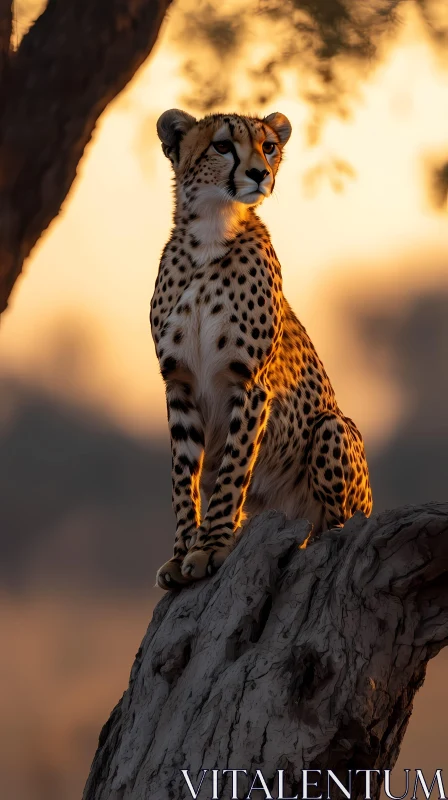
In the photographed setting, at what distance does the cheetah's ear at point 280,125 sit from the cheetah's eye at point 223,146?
11.3 inches

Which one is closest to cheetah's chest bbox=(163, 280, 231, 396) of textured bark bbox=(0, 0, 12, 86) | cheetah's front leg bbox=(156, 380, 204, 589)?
cheetah's front leg bbox=(156, 380, 204, 589)

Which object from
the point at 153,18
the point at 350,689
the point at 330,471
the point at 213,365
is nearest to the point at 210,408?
the point at 213,365

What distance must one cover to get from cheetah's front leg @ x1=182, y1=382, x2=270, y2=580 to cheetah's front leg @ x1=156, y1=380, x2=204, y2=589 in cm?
13

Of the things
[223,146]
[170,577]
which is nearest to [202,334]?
[223,146]

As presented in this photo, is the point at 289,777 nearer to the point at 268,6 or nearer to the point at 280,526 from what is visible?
the point at 280,526

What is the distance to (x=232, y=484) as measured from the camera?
3.98 metres

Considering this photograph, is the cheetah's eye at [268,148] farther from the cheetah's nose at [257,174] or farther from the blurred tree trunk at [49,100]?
the blurred tree trunk at [49,100]

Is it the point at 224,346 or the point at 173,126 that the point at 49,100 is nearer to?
the point at 173,126

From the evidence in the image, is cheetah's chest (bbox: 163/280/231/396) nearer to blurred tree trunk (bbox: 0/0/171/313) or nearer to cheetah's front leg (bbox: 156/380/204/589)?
cheetah's front leg (bbox: 156/380/204/589)

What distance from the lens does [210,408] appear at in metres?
4.16

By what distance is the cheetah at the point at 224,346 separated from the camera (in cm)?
397

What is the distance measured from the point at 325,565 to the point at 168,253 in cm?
147

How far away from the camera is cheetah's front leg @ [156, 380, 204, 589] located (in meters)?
4.09

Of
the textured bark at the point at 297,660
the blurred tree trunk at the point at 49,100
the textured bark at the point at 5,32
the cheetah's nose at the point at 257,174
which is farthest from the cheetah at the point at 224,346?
A: the textured bark at the point at 5,32
